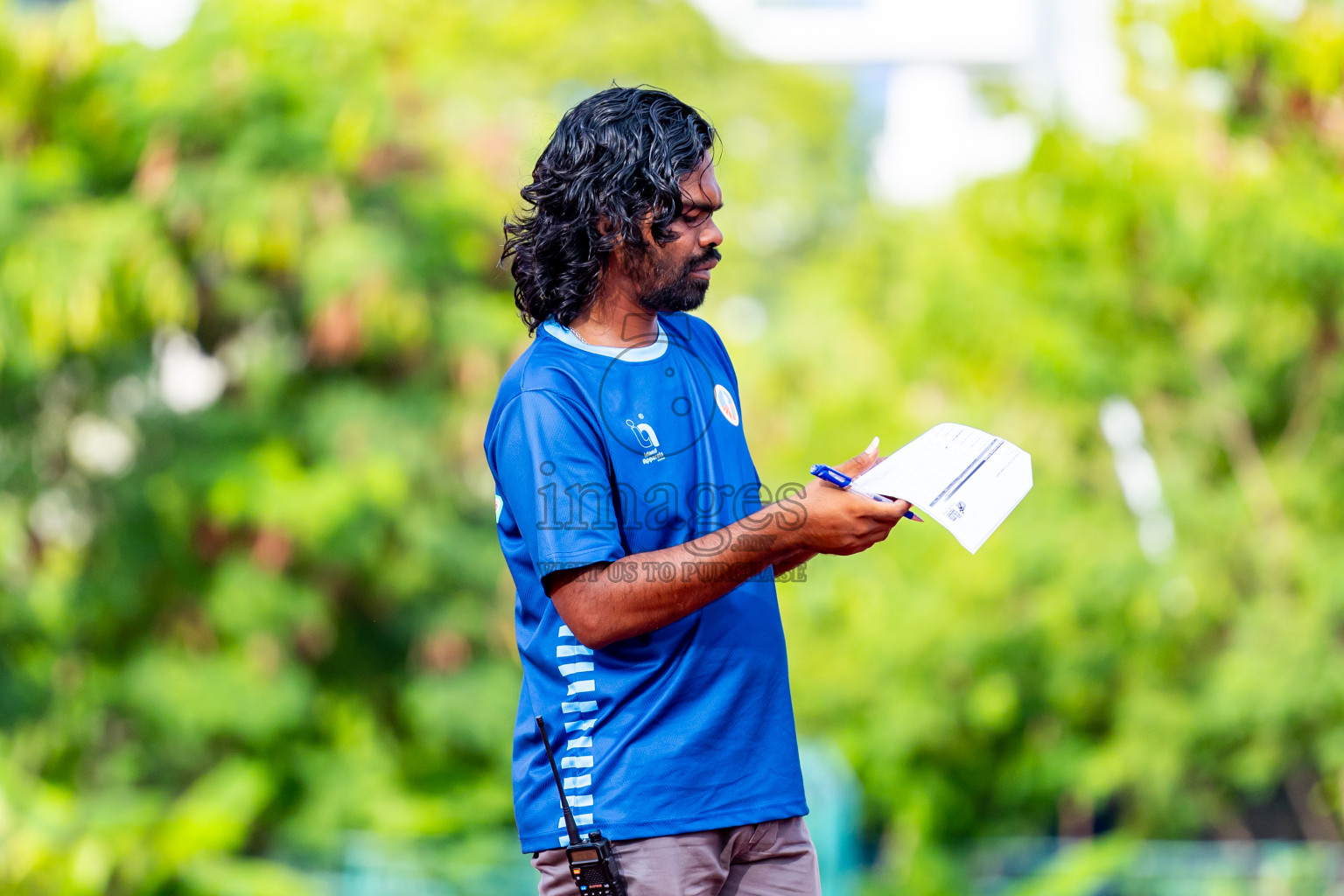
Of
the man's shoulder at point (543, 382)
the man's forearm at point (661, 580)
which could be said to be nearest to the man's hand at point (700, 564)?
the man's forearm at point (661, 580)

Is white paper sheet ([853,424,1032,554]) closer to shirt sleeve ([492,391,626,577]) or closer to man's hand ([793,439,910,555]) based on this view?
man's hand ([793,439,910,555])

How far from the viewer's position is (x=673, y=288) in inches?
80.4

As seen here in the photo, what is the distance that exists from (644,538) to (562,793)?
0.39 meters

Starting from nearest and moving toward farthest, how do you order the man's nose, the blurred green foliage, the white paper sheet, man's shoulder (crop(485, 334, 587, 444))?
1. the white paper sheet
2. man's shoulder (crop(485, 334, 587, 444))
3. the man's nose
4. the blurred green foliage

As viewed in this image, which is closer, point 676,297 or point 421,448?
point 676,297

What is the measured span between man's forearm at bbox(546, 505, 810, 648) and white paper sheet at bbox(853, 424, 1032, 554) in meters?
0.17

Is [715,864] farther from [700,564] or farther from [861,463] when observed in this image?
[861,463]

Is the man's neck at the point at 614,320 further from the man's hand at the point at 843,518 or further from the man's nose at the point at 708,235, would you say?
the man's hand at the point at 843,518

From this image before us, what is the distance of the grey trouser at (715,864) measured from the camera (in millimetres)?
1843

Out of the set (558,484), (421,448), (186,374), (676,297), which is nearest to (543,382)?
(558,484)

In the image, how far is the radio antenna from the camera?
1851 mm

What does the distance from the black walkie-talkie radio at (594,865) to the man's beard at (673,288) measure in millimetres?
804

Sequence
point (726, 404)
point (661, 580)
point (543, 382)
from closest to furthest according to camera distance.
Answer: point (661, 580) → point (543, 382) → point (726, 404)

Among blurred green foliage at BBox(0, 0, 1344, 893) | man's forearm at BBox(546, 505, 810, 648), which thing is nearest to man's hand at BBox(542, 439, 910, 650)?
man's forearm at BBox(546, 505, 810, 648)
